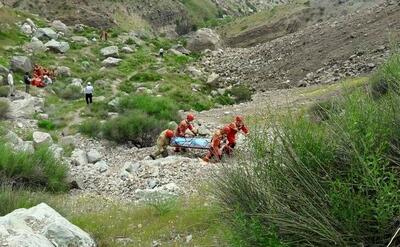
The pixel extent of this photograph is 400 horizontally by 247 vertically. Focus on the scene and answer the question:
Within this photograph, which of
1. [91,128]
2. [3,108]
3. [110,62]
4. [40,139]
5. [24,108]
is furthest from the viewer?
[110,62]

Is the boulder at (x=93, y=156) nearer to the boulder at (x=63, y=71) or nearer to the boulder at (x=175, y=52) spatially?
the boulder at (x=63, y=71)

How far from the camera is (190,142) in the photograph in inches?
571

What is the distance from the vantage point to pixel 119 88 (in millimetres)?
27531

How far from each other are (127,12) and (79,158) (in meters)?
50.7

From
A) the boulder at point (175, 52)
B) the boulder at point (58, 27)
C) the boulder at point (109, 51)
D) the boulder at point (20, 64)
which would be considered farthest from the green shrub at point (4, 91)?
the boulder at point (175, 52)

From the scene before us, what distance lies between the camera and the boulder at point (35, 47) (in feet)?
112

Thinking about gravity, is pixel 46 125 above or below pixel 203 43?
above

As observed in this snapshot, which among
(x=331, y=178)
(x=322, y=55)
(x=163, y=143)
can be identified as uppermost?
(x=331, y=178)

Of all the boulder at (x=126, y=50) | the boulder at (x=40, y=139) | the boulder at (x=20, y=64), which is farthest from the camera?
the boulder at (x=126, y=50)

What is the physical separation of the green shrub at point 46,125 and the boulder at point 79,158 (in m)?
3.97

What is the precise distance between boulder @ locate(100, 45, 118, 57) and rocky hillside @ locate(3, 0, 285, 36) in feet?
46.3

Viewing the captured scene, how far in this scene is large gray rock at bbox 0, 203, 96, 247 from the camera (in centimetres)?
583

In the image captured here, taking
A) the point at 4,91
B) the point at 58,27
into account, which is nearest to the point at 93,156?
the point at 4,91

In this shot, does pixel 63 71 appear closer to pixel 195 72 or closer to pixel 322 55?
pixel 195 72
